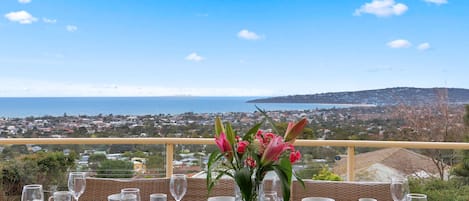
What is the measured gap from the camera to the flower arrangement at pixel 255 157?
5.21 ft

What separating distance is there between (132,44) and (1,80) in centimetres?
201

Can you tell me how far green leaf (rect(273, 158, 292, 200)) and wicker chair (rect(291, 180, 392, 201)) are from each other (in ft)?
2.24

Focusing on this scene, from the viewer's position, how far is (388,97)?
5691 mm

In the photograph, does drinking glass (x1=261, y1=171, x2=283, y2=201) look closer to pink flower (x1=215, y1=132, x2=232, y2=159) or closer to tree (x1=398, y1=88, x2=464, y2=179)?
pink flower (x1=215, y1=132, x2=232, y2=159)

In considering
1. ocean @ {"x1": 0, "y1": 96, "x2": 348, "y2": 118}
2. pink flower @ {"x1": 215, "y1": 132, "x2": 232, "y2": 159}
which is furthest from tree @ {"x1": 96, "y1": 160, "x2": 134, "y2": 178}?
pink flower @ {"x1": 215, "y1": 132, "x2": 232, "y2": 159}

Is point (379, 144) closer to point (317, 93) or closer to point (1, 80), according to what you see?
point (317, 93)

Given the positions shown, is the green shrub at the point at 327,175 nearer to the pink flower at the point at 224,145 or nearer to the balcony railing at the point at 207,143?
the balcony railing at the point at 207,143

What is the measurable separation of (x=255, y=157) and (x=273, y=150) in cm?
8

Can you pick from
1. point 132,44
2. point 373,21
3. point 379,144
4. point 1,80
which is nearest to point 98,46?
point 132,44

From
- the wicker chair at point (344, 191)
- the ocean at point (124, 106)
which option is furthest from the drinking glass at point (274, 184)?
the ocean at point (124, 106)

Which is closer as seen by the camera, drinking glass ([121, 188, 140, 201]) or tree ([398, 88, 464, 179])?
drinking glass ([121, 188, 140, 201])

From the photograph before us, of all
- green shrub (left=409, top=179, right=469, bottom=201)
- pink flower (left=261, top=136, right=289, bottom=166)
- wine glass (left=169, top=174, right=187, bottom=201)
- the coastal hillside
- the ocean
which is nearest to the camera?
pink flower (left=261, top=136, right=289, bottom=166)

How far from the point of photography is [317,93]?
6035 millimetres

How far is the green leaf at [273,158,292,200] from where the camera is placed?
160 cm
